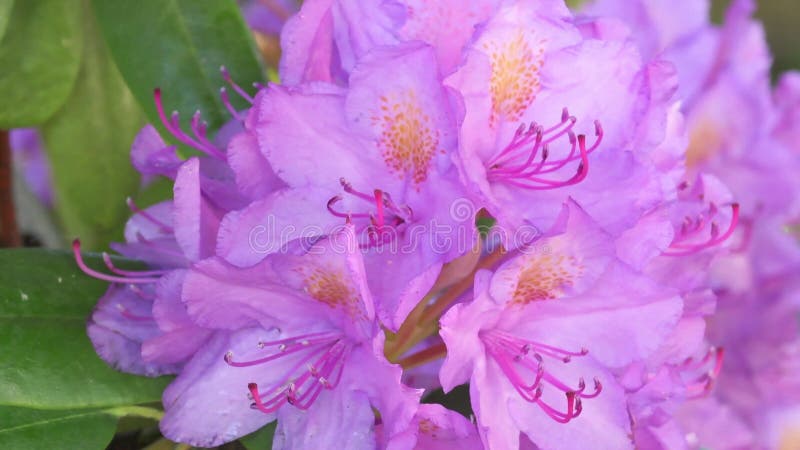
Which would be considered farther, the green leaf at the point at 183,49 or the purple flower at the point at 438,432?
the green leaf at the point at 183,49

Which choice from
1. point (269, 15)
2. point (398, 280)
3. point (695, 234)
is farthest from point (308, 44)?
point (269, 15)

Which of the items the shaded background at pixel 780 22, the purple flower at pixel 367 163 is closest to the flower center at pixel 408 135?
the purple flower at pixel 367 163

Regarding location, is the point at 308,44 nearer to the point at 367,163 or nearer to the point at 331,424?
the point at 367,163

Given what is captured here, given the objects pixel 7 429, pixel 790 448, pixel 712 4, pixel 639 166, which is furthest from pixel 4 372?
pixel 712 4

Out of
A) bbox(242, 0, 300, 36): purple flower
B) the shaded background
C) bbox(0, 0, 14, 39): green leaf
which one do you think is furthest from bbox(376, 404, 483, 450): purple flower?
the shaded background

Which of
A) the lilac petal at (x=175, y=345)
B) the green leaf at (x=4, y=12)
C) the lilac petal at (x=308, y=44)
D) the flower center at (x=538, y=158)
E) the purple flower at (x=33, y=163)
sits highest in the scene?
the green leaf at (x=4, y=12)

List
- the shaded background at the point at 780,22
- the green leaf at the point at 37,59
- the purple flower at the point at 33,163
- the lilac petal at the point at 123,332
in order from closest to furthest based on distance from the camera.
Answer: the lilac petal at the point at 123,332 → the green leaf at the point at 37,59 → the purple flower at the point at 33,163 → the shaded background at the point at 780,22

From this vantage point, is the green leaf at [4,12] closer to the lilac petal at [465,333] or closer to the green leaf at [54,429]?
the green leaf at [54,429]

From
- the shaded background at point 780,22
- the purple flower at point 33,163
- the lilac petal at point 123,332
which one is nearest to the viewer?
the lilac petal at point 123,332
